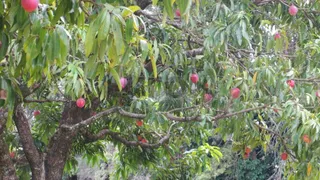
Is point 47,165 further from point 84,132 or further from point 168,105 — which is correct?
point 168,105

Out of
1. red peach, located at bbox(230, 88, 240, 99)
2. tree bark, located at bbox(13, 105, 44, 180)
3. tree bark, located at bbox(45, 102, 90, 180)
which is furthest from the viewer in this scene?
tree bark, located at bbox(45, 102, 90, 180)

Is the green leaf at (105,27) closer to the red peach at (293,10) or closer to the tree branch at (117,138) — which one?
the red peach at (293,10)

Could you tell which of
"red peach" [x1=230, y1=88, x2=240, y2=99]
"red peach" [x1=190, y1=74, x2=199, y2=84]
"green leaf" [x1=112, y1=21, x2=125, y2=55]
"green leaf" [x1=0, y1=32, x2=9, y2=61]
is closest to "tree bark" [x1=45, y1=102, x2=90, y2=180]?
"red peach" [x1=190, y1=74, x2=199, y2=84]

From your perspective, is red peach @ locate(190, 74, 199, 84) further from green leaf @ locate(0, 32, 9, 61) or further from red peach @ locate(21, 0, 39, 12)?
red peach @ locate(21, 0, 39, 12)

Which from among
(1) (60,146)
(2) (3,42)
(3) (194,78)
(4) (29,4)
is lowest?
(1) (60,146)

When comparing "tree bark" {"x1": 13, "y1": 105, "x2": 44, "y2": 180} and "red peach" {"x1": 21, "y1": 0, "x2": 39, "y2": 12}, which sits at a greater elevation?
"red peach" {"x1": 21, "y1": 0, "x2": 39, "y2": 12}

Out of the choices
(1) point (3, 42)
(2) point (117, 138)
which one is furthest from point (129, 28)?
(2) point (117, 138)

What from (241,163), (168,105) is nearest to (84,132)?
(168,105)

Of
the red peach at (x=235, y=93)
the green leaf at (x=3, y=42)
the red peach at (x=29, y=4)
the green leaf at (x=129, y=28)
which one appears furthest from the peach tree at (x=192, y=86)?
the green leaf at (x=129, y=28)

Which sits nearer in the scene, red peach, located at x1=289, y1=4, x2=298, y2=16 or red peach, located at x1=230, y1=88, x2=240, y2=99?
red peach, located at x1=230, y1=88, x2=240, y2=99

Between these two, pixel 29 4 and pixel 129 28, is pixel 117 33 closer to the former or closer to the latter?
pixel 129 28

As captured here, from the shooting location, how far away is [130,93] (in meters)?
4.43

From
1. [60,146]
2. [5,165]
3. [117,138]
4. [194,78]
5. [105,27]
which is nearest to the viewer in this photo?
[105,27]

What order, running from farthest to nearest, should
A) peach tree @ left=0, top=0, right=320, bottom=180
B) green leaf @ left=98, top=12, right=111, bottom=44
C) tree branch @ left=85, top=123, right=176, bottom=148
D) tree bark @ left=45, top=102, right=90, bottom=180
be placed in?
tree branch @ left=85, top=123, right=176, bottom=148 → tree bark @ left=45, top=102, right=90, bottom=180 → peach tree @ left=0, top=0, right=320, bottom=180 → green leaf @ left=98, top=12, right=111, bottom=44
